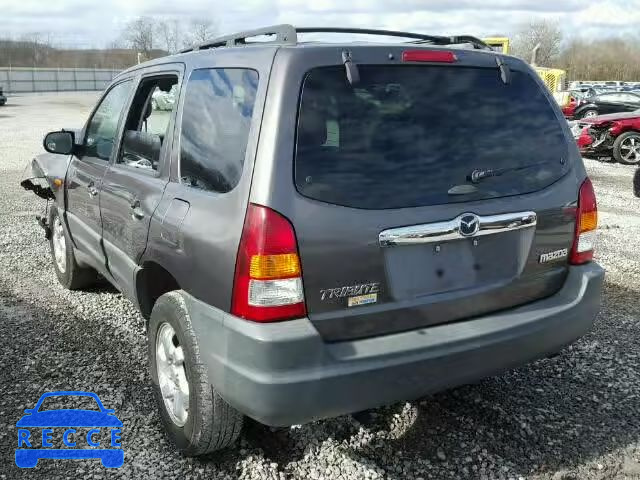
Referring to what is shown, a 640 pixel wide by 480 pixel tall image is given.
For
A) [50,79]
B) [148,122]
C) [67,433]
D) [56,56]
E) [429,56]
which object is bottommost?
[67,433]

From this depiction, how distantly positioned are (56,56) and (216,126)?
8966 centimetres

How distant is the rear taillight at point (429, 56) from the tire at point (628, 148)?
1278cm

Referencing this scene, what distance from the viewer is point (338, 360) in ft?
7.64

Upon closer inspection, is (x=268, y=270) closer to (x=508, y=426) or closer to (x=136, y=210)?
(x=136, y=210)

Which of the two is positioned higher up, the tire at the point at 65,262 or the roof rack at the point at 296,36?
the roof rack at the point at 296,36

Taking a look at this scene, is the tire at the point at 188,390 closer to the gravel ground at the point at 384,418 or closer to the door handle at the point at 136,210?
the gravel ground at the point at 384,418

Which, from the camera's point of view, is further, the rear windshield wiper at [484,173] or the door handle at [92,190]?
the door handle at [92,190]

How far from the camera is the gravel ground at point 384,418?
9.41ft

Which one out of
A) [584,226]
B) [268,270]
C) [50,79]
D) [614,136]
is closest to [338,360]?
[268,270]

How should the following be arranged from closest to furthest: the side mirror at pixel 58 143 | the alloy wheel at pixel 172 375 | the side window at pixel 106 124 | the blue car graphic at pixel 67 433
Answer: the alloy wheel at pixel 172 375, the blue car graphic at pixel 67 433, the side window at pixel 106 124, the side mirror at pixel 58 143

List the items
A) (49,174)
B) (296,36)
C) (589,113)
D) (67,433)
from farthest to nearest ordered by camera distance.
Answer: (589,113) → (49,174) → (67,433) → (296,36)

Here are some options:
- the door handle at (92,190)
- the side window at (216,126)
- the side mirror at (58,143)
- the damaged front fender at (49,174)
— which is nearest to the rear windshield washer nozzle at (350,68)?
the side window at (216,126)

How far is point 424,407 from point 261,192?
1740 millimetres

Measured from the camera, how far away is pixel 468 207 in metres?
2.59
